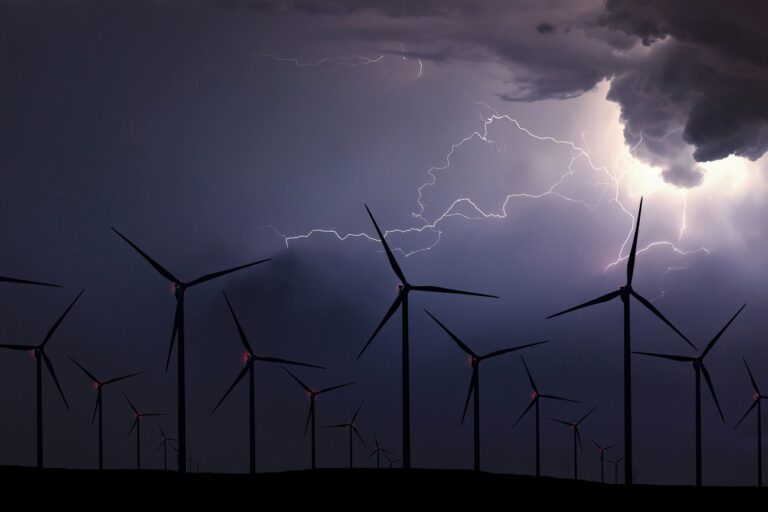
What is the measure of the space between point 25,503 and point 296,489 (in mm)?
12417

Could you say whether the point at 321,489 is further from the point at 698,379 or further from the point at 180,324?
the point at 698,379

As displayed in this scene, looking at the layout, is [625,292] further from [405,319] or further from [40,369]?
[40,369]

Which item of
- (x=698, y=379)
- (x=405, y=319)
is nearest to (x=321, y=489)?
(x=405, y=319)

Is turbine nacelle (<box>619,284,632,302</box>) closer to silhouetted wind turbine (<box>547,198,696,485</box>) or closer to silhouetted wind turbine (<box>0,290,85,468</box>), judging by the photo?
silhouetted wind turbine (<box>547,198,696,485</box>)

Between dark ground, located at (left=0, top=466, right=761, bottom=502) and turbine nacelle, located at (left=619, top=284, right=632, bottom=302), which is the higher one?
turbine nacelle, located at (left=619, top=284, right=632, bottom=302)

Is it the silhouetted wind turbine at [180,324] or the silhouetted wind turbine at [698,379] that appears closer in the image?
the silhouetted wind turbine at [180,324]

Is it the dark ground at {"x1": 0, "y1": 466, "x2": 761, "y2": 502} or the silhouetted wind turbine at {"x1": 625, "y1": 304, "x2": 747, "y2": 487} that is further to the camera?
the silhouetted wind turbine at {"x1": 625, "y1": 304, "x2": 747, "y2": 487}

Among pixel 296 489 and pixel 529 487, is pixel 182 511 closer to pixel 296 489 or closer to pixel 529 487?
pixel 296 489

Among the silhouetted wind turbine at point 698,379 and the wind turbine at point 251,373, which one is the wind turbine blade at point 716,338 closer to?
the silhouetted wind turbine at point 698,379

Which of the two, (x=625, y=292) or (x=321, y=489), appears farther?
(x=625, y=292)

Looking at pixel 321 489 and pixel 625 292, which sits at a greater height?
pixel 625 292

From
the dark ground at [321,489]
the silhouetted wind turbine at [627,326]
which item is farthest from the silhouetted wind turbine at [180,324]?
the silhouetted wind turbine at [627,326]

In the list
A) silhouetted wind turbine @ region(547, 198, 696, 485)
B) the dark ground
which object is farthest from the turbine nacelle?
the dark ground

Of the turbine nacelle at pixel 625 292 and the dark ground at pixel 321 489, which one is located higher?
the turbine nacelle at pixel 625 292
